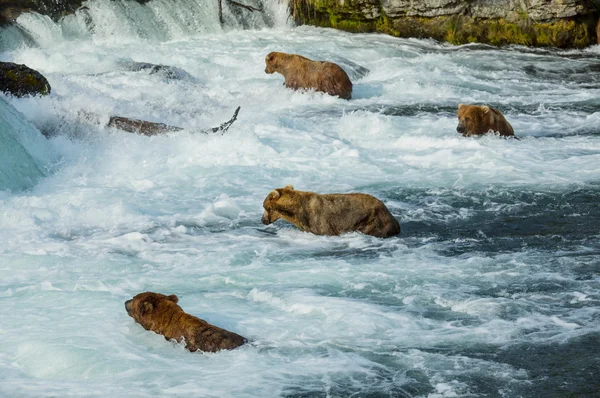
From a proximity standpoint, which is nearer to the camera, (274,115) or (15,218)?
(15,218)

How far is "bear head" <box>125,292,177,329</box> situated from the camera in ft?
21.6

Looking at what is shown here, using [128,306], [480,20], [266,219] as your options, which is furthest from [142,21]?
[128,306]

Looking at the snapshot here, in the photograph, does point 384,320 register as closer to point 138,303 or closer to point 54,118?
point 138,303

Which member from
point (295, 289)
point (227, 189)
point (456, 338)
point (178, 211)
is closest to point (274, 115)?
point (227, 189)

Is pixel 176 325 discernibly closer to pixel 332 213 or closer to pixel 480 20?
pixel 332 213

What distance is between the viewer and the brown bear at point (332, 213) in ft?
29.5

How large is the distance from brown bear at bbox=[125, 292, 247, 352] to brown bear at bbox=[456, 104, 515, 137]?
7.20 m

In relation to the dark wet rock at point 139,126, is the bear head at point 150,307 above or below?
below

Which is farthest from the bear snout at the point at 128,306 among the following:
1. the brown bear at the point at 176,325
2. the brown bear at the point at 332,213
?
the brown bear at the point at 332,213

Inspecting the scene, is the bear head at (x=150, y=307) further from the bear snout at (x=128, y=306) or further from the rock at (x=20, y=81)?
the rock at (x=20, y=81)

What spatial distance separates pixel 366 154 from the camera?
1261 centimetres

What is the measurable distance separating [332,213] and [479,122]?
4.52 m

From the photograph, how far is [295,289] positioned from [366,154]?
209 inches

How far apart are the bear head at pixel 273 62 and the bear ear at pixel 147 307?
10.7 m
